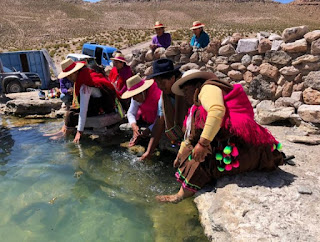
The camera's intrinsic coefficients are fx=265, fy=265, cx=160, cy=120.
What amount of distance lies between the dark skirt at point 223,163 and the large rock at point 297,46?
245 centimetres

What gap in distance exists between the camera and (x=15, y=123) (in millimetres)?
6309

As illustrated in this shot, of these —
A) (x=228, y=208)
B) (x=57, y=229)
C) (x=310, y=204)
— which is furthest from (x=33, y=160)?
(x=310, y=204)

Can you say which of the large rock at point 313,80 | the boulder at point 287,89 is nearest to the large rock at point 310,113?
the large rock at point 313,80

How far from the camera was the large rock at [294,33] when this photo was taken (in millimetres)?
4195

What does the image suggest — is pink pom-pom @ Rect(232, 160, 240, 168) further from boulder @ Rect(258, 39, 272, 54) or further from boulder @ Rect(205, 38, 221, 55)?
boulder @ Rect(205, 38, 221, 55)

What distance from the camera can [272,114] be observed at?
4246 millimetres

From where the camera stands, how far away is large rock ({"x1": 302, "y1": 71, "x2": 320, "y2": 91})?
157 inches

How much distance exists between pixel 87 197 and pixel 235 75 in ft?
12.1

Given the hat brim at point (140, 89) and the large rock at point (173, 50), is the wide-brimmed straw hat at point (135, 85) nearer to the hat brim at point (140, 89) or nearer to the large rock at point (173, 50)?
the hat brim at point (140, 89)

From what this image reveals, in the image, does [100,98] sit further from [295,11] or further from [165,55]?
[295,11]

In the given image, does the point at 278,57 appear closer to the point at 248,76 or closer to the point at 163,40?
the point at 248,76

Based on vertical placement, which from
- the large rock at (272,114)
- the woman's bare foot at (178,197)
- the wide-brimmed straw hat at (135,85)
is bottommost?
the woman's bare foot at (178,197)

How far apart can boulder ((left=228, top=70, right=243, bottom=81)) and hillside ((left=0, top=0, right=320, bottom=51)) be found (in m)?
45.9

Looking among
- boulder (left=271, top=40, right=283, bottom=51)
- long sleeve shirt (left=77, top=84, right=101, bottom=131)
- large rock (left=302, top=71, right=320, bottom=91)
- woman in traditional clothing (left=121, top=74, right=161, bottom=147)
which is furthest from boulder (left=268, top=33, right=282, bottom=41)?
long sleeve shirt (left=77, top=84, right=101, bottom=131)
